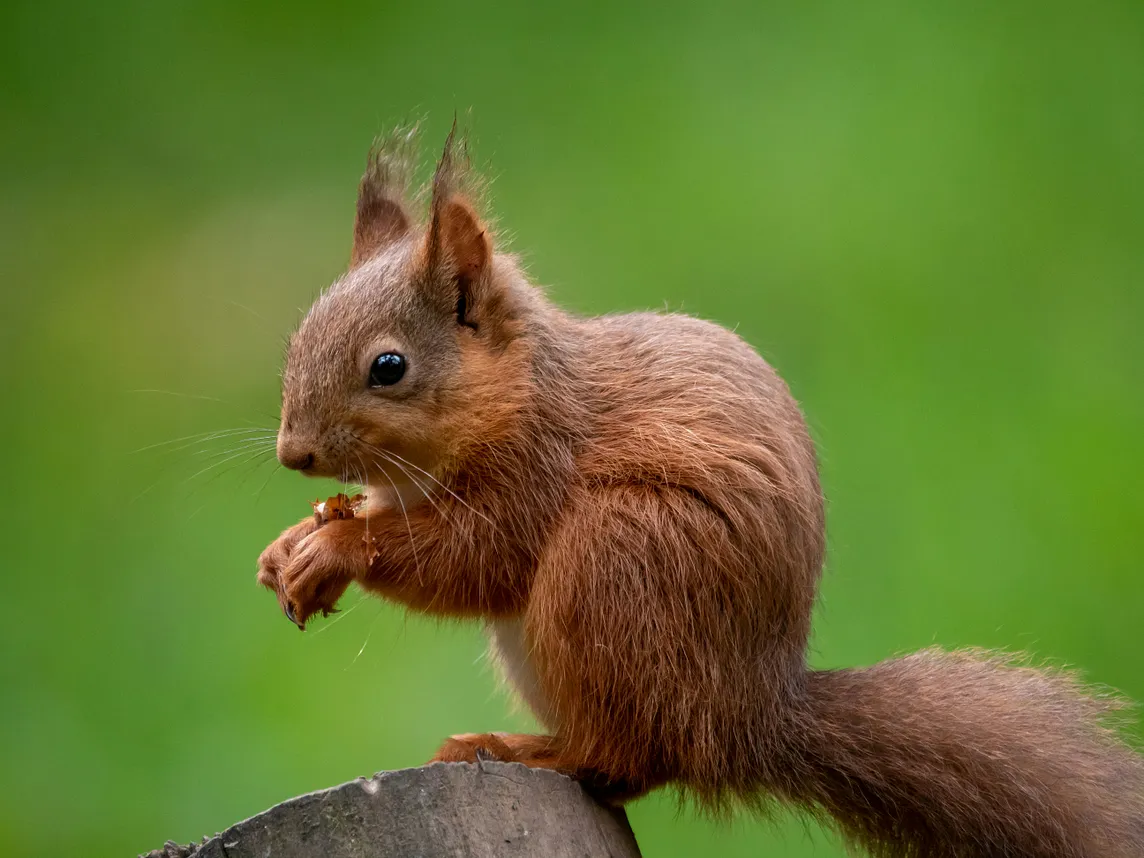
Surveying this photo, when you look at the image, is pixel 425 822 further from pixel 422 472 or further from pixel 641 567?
pixel 422 472

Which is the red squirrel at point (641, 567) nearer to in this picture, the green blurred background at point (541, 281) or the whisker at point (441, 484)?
the whisker at point (441, 484)

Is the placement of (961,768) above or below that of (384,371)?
below

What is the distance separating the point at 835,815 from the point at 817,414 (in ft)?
6.35

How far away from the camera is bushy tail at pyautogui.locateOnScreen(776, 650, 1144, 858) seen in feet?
7.28

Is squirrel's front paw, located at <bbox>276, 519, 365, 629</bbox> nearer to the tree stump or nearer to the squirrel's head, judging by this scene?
the squirrel's head

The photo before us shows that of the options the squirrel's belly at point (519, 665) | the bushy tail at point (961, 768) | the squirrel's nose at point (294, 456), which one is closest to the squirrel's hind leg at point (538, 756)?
the squirrel's belly at point (519, 665)

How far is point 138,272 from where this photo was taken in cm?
461

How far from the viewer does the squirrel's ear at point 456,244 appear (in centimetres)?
245

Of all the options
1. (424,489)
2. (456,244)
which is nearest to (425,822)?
(424,489)

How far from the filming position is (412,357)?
2410 millimetres

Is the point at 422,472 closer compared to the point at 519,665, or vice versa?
the point at 422,472

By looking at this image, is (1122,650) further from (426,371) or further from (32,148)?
(32,148)

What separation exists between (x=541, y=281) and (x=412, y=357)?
1.47 m

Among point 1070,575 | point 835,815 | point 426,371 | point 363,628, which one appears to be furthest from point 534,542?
point 1070,575
